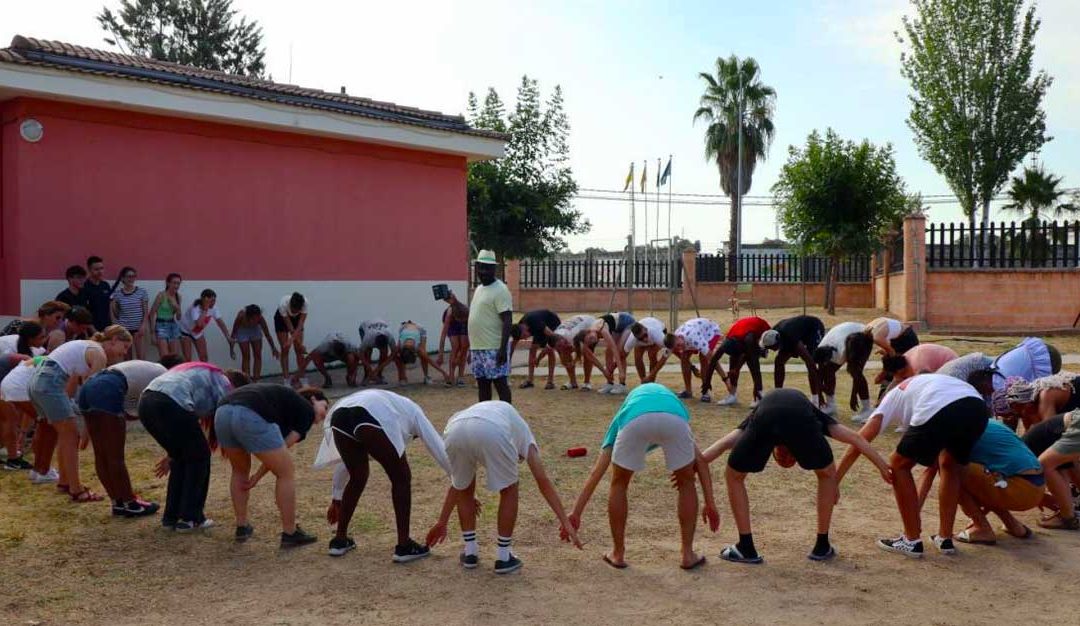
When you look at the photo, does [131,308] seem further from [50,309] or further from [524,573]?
[524,573]

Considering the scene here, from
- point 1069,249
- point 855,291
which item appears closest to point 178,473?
point 1069,249

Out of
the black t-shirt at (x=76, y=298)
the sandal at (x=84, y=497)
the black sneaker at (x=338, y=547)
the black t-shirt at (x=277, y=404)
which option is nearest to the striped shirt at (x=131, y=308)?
the black t-shirt at (x=76, y=298)

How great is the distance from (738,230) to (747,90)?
693cm

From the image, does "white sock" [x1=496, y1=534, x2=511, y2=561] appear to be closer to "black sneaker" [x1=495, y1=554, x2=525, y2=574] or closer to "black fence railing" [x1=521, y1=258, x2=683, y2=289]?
"black sneaker" [x1=495, y1=554, x2=525, y2=574]

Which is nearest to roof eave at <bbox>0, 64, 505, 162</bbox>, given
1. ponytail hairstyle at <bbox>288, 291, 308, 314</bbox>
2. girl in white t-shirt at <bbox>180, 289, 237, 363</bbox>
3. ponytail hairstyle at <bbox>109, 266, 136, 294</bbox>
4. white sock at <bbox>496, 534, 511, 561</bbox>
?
ponytail hairstyle at <bbox>109, 266, 136, 294</bbox>

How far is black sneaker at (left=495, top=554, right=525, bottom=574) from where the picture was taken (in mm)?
6307

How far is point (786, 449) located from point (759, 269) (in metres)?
28.7

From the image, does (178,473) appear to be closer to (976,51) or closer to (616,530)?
(616,530)

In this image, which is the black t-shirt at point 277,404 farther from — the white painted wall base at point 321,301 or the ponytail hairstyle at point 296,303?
the white painted wall base at point 321,301

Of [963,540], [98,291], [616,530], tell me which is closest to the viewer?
[616,530]

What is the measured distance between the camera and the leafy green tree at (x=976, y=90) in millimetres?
28484

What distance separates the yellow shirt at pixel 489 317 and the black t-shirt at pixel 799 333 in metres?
3.54

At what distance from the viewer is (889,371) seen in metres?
8.59

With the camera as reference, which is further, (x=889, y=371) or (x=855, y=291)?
(x=855, y=291)
